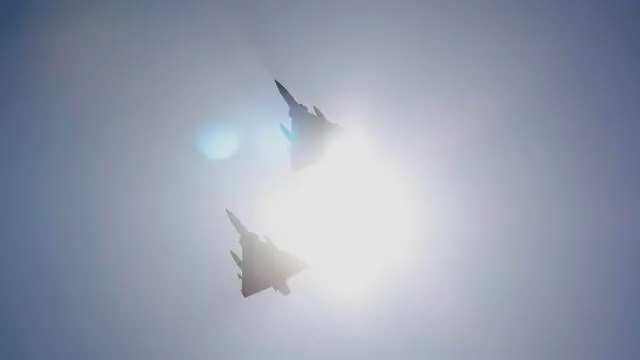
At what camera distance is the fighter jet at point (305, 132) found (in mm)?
41625

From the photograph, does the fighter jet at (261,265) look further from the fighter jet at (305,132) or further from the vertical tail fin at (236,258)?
the fighter jet at (305,132)

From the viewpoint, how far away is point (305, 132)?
43.0 meters

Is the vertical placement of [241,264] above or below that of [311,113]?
below

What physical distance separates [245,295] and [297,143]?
57.8ft

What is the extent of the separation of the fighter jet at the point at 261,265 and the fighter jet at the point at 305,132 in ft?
36.8

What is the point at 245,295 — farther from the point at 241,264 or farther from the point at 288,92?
the point at 288,92

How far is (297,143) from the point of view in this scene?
1698 inches

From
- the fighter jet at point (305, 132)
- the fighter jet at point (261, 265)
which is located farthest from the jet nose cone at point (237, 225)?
the fighter jet at point (305, 132)

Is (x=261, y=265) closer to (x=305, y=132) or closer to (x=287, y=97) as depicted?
(x=305, y=132)

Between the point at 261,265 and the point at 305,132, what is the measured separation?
50.7ft

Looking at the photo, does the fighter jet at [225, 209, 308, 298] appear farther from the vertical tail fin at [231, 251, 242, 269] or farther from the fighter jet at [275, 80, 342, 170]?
the fighter jet at [275, 80, 342, 170]

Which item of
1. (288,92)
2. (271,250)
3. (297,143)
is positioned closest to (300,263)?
(271,250)

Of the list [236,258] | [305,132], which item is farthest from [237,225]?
[305,132]

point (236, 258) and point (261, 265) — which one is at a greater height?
point (236, 258)
